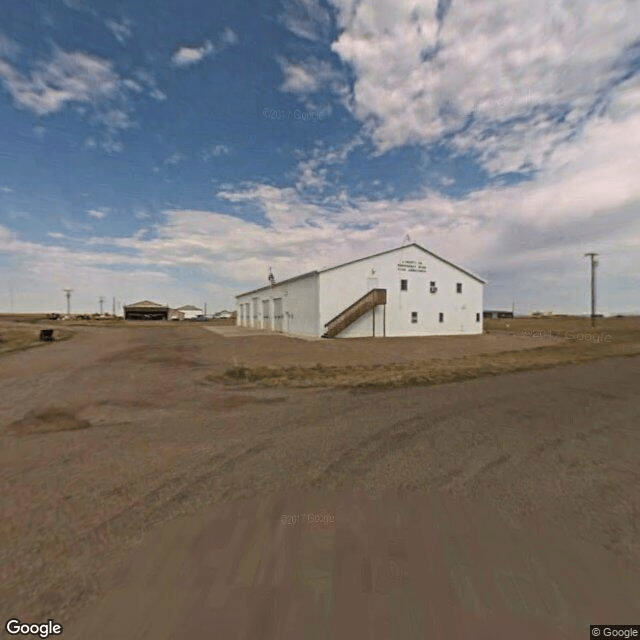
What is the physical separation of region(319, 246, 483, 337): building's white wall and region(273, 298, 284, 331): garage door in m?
9.03

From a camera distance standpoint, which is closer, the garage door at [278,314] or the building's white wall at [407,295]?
the building's white wall at [407,295]

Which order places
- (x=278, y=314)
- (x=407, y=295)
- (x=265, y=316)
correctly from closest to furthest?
(x=407, y=295) → (x=278, y=314) → (x=265, y=316)

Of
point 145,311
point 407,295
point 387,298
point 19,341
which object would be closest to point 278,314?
point 387,298

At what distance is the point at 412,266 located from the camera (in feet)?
96.5

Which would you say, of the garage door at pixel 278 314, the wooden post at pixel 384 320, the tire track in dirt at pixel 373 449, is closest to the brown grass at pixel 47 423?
the tire track in dirt at pixel 373 449

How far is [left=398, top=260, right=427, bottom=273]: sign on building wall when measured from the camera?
29.0 m

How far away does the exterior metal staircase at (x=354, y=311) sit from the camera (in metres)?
26.3

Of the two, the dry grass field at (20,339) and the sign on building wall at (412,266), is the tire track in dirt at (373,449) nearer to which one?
the dry grass field at (20,339)

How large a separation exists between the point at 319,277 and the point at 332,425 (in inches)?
825

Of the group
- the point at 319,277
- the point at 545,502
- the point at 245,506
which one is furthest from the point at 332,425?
the point at 319,277

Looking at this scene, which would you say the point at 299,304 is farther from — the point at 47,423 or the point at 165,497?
the point at 165,497

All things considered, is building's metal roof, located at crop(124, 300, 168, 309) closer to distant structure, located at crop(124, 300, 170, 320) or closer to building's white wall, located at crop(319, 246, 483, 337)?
distant structure, located at crop(124, 300, 170, 320)

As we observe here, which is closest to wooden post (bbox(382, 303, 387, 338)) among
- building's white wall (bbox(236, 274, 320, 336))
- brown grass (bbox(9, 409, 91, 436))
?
building's white wall (bbox(236, 274, 320, 336))

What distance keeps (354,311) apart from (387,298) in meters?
3.62
